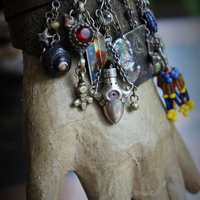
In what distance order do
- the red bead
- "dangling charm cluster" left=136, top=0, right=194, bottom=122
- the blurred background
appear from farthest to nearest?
1. the blurred background
2. "dangling charm cluster" left=136, top=0, right=194, bottom=122
3. the red bead

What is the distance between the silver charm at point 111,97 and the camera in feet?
1.93

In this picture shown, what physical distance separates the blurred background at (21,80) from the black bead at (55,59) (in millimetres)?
380

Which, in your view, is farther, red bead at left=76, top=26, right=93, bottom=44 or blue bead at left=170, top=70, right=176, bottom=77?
blue bead at left=170, top=70, right=176, bottom=77

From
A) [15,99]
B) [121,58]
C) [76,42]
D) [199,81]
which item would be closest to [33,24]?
[76,42]

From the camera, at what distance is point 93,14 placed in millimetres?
591

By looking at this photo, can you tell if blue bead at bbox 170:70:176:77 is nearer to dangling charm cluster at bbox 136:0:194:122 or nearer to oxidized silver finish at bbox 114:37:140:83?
dangling charm cluster at bbox 136:0:194:122

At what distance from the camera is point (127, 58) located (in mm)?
635

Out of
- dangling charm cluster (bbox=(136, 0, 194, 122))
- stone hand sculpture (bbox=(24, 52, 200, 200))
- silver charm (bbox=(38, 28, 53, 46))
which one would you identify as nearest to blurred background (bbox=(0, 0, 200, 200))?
stone hand sculpture (bbox=(24, 52, 200, 200))

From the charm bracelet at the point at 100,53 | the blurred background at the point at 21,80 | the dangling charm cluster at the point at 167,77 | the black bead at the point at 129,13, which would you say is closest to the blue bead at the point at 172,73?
the dangling charm cluster at the point at 167,77

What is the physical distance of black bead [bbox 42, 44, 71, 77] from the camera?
21.5 inches

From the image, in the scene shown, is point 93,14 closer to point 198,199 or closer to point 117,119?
point 117,119

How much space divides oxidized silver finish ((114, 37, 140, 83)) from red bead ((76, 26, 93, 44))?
0.09 metres

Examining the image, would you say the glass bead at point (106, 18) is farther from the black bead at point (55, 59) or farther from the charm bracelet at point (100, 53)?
the black bead at point (55, 59)

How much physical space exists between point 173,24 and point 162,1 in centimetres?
15
